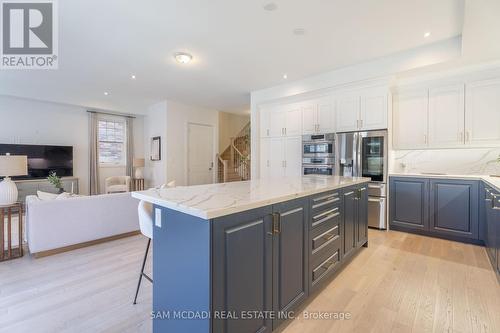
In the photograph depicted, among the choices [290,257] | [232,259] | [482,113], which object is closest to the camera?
[232,259]

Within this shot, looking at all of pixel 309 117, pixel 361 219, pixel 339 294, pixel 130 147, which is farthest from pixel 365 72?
pixel 130 147

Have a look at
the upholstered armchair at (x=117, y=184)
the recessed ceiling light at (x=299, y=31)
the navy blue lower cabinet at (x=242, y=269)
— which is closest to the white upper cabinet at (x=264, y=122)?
the recessed ceiling light at (x=299, y=31)

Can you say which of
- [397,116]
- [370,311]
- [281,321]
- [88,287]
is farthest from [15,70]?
[397,116]

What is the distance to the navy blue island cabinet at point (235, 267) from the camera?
4.02ft

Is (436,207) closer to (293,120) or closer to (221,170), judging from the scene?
(293,120)

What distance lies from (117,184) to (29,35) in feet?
14.3

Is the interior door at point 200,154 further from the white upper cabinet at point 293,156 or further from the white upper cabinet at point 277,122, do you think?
the white upper cabinet at point 293,156

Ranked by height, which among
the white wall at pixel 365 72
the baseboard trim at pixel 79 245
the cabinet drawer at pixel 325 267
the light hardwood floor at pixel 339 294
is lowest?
the light hardwood floor at pixel 339 294

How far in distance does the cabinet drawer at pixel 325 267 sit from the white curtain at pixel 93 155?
6803mm

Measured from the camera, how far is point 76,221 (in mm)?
3109

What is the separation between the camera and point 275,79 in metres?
4.97

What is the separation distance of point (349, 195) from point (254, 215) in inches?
63.7

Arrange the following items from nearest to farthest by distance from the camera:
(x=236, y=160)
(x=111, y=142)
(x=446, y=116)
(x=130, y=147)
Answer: (x=446, y=116)
(x=111, y=142)
(x=130, y=147)
(x=236, y=160)

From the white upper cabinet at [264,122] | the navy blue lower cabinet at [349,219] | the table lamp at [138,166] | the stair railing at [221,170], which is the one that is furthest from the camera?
the stair railing at [221,170]
